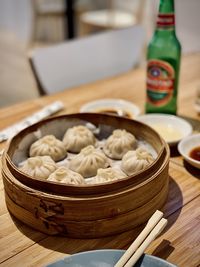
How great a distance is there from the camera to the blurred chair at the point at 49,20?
5.38m

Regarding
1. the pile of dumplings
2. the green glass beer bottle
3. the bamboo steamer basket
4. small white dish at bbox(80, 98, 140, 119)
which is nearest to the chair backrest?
small white dish at bbox(80, 98, 140, 119)

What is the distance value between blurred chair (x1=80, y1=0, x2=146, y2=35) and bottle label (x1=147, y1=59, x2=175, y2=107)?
3.34 meters

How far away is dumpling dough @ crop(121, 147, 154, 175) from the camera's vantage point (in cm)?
102

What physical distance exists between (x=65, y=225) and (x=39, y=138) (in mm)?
392

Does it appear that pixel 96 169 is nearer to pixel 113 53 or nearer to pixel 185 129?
pixel 185 129

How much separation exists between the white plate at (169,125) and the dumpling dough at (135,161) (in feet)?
0.90

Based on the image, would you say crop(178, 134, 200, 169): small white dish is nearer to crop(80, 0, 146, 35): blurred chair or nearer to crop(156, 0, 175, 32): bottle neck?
crop(156, 0, 175, 32): bottle neck

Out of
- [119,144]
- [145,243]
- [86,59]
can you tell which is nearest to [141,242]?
[145,243]

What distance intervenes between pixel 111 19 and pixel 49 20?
139 cm

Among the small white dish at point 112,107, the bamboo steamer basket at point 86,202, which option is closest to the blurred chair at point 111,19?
the small white dish at point 112,107

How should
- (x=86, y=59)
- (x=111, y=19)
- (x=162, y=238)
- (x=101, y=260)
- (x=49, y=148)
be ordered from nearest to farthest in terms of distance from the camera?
(x=101, y=260), (x=162, y=238), (x=49, y=148), (x=86, y=59), (x=111, y=19)

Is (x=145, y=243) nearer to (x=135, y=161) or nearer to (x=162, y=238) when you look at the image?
(x=162, y=238)

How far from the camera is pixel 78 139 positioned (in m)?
1.16

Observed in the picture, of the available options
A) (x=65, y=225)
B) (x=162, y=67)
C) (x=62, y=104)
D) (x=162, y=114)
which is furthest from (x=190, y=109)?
(x=65, y=225)
